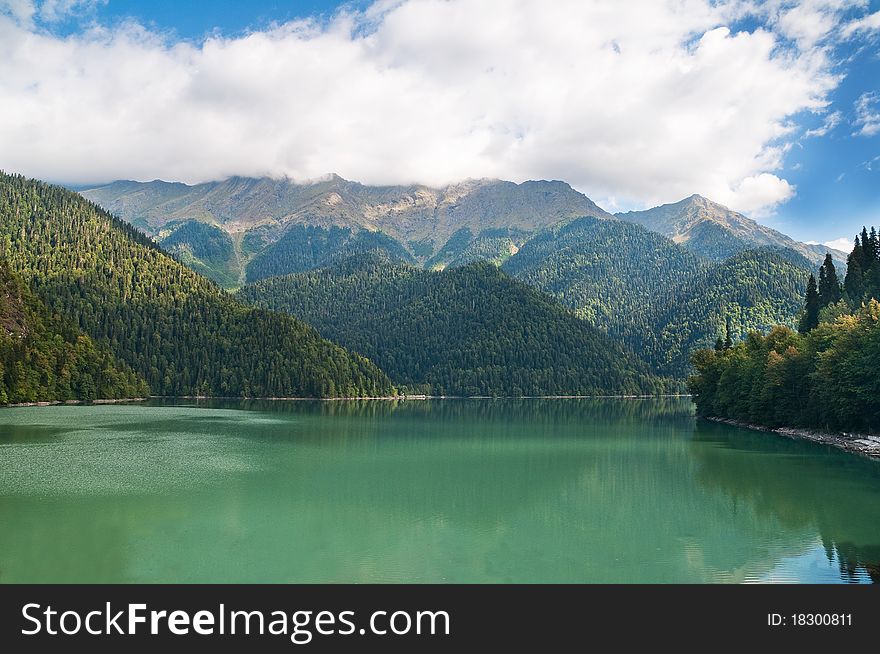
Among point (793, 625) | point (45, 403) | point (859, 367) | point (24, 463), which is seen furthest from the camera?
point (45, 403)

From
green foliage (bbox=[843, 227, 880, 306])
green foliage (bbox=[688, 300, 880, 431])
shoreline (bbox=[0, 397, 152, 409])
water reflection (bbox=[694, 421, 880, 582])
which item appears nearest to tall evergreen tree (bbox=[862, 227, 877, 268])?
green foliage (bbox=[843, 227, 880, 306])

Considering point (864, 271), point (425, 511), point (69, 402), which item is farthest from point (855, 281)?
point (69, 402)

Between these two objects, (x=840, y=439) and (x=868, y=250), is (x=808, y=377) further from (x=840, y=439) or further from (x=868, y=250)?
(x=868, y=250)

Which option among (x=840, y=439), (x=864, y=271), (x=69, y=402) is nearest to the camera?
(x=840, y=439)

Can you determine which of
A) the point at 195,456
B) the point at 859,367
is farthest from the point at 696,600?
the point at 859,367

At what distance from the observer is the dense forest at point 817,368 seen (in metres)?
78.4

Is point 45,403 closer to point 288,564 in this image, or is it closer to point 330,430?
point 330,430

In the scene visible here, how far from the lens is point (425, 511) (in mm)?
41781

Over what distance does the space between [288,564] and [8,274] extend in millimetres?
152667

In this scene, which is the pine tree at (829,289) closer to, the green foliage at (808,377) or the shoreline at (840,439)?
the green foliage at (808,377)

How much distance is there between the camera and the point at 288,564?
29.9 m

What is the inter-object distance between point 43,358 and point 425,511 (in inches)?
4986

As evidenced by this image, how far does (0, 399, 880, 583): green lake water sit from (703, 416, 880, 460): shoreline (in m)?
3.04

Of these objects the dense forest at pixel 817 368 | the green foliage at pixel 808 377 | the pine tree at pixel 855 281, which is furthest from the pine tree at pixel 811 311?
the green foliage at pixel 808 377
